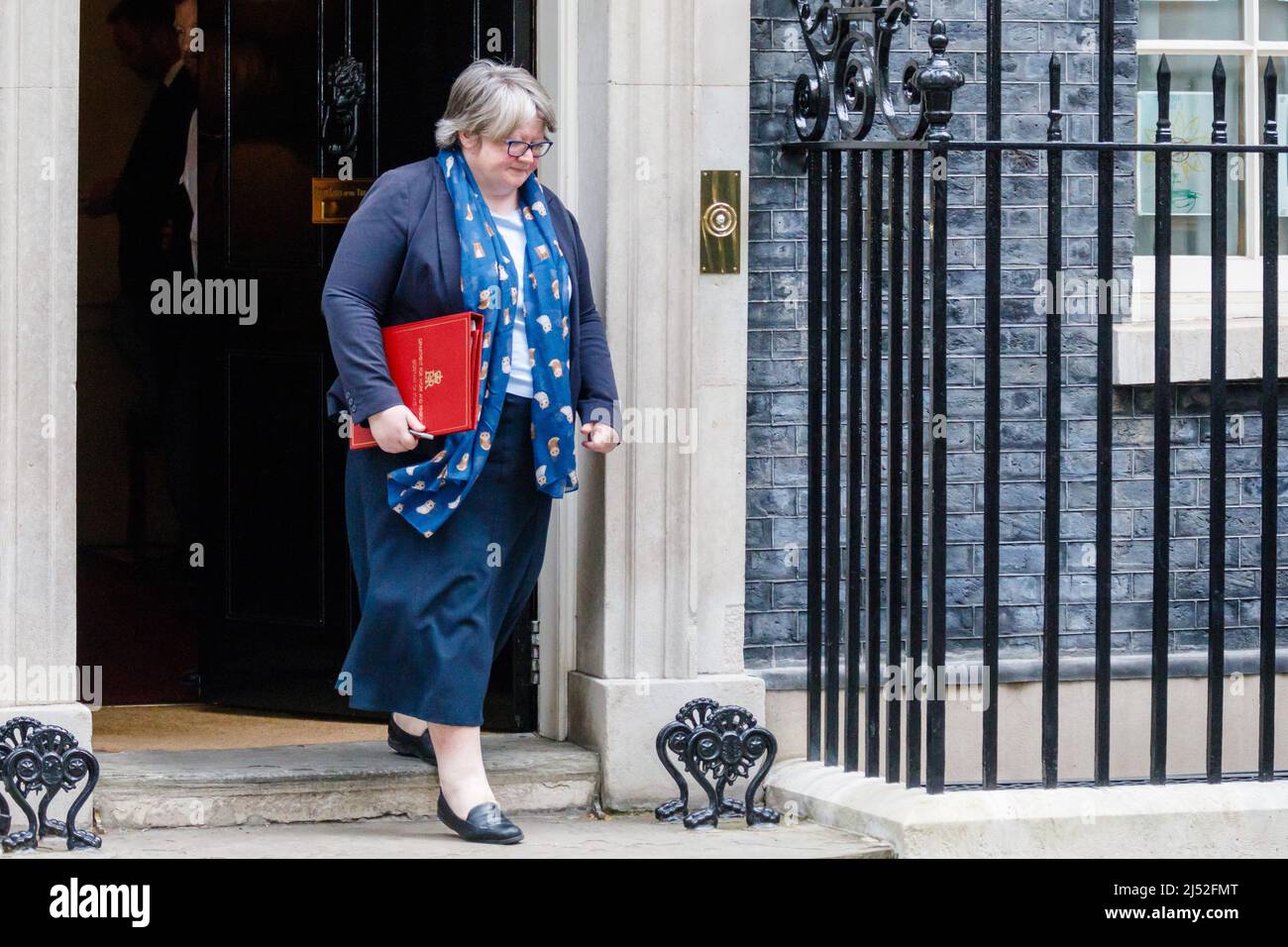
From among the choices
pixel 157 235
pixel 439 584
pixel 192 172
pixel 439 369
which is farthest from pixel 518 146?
pixel 157 235

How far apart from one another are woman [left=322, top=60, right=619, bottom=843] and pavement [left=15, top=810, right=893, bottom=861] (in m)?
0.15

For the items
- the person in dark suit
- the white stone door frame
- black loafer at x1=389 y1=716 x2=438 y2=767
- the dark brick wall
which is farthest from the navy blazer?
the person in dark suit

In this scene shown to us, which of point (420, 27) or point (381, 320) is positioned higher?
point (420, 27)

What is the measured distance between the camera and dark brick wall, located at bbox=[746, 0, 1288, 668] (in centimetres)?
588

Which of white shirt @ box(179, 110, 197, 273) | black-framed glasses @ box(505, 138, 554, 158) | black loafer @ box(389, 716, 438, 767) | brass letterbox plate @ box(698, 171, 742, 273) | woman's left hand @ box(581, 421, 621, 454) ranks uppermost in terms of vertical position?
white shirt @ box(179, 110, 197, 273)

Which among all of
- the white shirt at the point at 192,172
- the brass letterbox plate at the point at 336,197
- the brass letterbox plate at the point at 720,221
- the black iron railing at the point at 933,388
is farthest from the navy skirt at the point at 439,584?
the white shirt at the point at 192,172

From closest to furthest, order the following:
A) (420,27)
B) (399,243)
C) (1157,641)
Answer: (399,243), (1157,641), (420,27)

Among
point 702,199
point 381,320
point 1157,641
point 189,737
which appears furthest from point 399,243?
point 1157,641

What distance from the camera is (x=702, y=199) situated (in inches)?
223

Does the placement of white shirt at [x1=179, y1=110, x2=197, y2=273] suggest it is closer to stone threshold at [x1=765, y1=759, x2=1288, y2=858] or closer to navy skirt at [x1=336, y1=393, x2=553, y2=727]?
navy skirt at [x1=336, y1=393, x2=553, y2=727]

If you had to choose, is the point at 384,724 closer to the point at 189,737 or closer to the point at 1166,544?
the point at 189,737

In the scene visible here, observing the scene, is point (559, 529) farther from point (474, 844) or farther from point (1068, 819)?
point (1068, 819)

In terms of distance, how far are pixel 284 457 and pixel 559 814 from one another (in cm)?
160

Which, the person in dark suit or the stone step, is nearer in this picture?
the stone step
